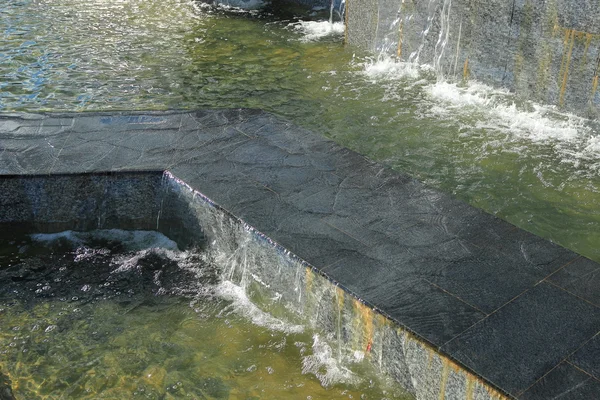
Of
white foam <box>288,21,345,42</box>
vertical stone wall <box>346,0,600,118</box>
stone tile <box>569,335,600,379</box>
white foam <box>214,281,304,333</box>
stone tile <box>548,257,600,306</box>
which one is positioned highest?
vertical stone wall <box>346,0,600,118</box>

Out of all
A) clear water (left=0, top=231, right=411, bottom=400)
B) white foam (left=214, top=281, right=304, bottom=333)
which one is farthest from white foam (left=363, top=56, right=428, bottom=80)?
white foam (left=214, top=281, right=304, bottom=333)

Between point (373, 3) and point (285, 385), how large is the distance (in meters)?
5.72

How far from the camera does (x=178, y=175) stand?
511cm

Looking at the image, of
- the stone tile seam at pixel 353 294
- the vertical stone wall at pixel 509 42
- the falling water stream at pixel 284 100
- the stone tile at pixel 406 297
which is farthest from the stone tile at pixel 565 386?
the vertical stone wall at pixel 509 42

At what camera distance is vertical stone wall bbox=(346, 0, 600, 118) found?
6.55m

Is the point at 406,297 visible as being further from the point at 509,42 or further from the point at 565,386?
the point at 509,42

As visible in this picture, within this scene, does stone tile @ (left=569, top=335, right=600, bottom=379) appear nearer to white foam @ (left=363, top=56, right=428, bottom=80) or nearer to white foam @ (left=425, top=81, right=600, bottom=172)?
white foam @ (left=425, top=81, right=600, bottom=172)

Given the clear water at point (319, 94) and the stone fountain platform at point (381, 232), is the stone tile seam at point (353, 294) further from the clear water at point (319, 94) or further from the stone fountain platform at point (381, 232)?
the clear water at point (319, 94)

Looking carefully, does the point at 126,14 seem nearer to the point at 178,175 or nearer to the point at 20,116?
the point at 20,116

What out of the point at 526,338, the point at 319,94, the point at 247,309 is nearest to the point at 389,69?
the point at 319,94

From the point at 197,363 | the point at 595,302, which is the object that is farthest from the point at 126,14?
the point at 595,302

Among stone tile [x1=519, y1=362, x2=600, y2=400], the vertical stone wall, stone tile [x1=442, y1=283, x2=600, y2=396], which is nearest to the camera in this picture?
stone tile [x1=519, y1=362, x2=600, y2=400]

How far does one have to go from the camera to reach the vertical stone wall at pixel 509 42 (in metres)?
6.55

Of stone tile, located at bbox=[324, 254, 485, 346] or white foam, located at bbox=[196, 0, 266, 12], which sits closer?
stone tile, located at bbox=[324, 254, 485, 346]
